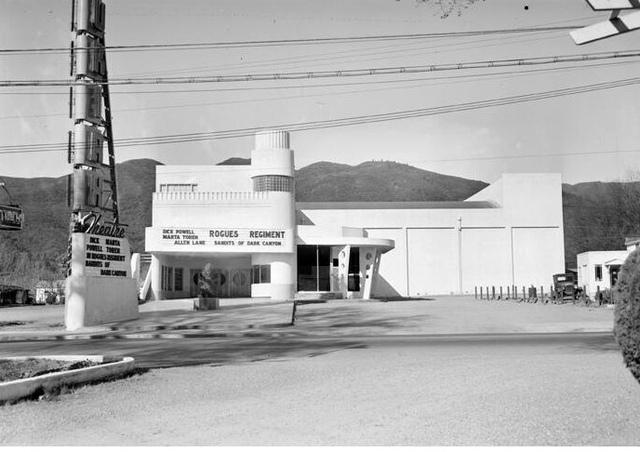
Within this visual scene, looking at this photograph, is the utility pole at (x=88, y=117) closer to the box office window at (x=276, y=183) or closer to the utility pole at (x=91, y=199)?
the utility pole at (x=91, y=199)

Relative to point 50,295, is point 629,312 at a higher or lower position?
higher

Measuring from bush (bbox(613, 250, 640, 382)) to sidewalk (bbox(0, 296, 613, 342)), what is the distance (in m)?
16.4

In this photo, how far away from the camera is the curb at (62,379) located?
339 inches

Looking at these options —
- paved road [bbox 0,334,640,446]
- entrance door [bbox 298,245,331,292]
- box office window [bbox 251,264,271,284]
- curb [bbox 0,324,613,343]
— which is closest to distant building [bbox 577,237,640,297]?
entrance door [bbox 298,245,331,292]

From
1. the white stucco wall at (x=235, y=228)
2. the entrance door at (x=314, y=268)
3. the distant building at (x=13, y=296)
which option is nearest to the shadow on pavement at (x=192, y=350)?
the white stucco wall at (x=235, y=228)

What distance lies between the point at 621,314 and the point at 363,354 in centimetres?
852

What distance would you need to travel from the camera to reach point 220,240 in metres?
42.7

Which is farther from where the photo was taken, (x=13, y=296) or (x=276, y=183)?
(x=13, y=296)

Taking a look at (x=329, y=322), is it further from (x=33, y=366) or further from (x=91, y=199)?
(x=33, y=366)

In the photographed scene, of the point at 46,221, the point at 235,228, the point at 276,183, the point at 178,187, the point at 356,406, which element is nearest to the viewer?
the point at 356,406

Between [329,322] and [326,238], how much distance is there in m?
18.2

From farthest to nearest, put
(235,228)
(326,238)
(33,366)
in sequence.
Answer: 1. (326,238)
2. (235,228)
3. (33,366)

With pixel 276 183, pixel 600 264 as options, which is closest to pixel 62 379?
pixel 276 183

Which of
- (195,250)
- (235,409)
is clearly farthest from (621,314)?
(195,250)
